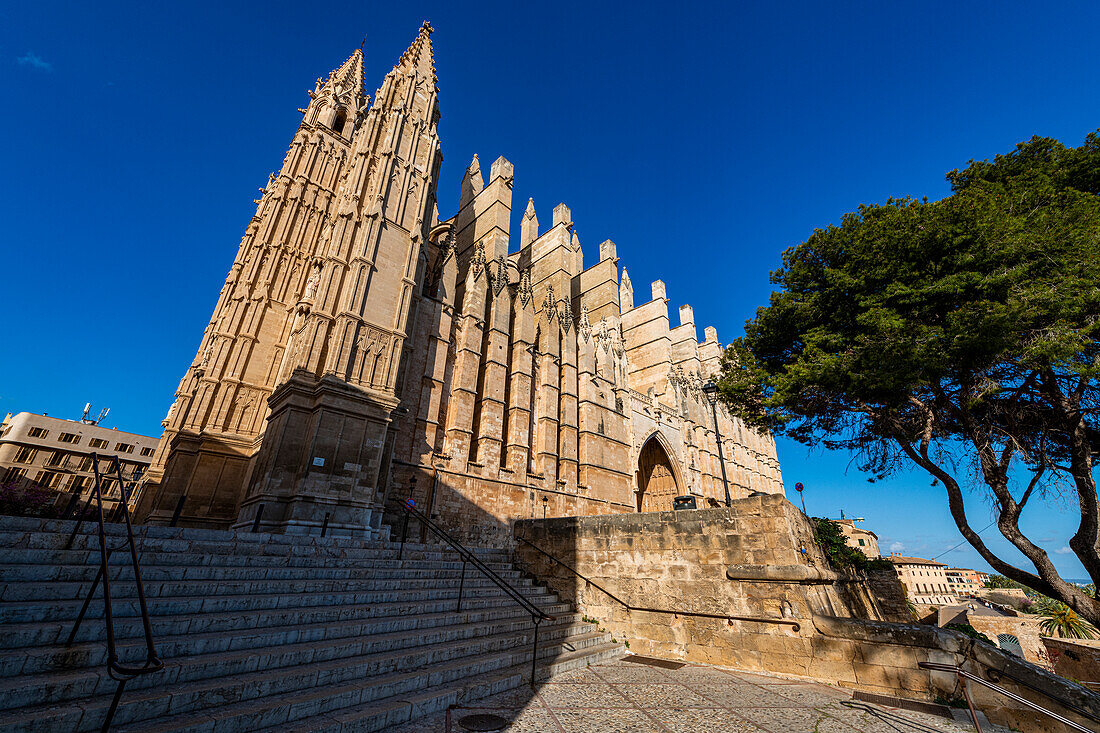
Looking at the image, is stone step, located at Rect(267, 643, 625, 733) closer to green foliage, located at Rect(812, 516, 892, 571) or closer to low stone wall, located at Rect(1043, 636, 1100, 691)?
green foliage, located at Rect(812, 516, 892, 571)

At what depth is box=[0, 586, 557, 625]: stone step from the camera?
390 centimetres

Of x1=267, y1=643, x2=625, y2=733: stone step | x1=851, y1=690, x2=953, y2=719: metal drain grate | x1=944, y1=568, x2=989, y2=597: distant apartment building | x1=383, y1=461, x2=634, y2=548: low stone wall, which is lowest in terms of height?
x1=944, y1=568, x2=989, y2=597: distant apartment building

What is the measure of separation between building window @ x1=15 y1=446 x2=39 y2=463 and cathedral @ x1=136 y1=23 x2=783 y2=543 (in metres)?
40.7

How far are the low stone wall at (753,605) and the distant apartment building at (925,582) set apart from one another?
57397 millimetres

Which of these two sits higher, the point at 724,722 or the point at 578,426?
the point at 578,426

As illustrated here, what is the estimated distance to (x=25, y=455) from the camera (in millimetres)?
39594

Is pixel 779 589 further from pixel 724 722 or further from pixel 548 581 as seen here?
pixel 548 581

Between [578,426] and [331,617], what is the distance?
18182 millimetres

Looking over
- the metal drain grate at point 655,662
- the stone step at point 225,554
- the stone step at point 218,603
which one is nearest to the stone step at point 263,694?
the stone step at point 218,603

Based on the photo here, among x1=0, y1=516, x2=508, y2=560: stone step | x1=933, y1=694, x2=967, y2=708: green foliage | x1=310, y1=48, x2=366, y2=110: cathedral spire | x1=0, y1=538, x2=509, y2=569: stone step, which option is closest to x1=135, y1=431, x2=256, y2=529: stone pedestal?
x1=0, y1=516, x2=508, y2=560: stone step

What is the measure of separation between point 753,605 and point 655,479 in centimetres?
2256

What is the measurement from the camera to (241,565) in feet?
20.8

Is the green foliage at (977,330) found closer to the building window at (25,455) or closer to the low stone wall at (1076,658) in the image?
the low stone wall at (1076,658)

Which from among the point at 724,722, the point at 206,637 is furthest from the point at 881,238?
the point at 206,637
